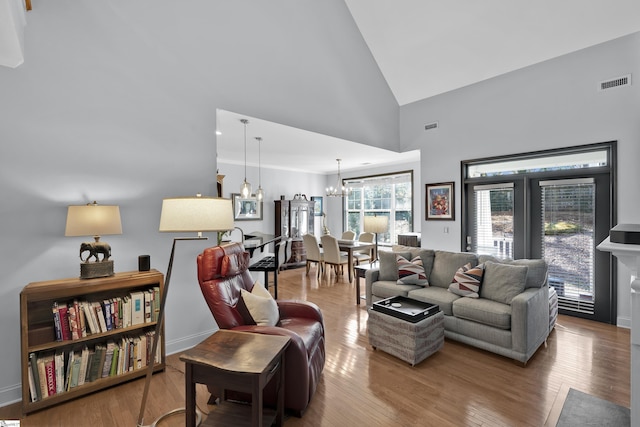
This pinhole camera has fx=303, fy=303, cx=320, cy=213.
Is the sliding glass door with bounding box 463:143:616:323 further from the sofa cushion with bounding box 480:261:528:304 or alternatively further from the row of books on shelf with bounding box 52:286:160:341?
the row of books on shelf with bounding box 52:286:160:341

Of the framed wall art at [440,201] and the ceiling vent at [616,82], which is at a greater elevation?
the ceiling vent at [616,82]

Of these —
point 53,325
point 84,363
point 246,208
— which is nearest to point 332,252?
point 246,208

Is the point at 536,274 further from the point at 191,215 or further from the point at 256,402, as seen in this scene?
the point at 191,215

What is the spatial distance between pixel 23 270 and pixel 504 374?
13.1 feet

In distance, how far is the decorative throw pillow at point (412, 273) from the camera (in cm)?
384

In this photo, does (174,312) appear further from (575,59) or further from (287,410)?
(575,59)

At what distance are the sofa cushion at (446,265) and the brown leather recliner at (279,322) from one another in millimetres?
1899

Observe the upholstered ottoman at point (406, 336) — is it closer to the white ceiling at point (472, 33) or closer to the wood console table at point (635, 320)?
the wood console table at point (635, 320)

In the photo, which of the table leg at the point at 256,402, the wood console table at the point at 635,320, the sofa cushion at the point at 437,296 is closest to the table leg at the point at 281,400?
the table leg at the point at 256,402

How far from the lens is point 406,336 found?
9.10 feet

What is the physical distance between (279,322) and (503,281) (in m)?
2.32

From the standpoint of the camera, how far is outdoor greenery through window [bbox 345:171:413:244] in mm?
7300

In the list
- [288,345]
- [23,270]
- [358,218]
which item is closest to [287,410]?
[288,345]

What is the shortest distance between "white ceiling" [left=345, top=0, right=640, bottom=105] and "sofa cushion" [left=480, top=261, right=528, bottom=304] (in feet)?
9.70
